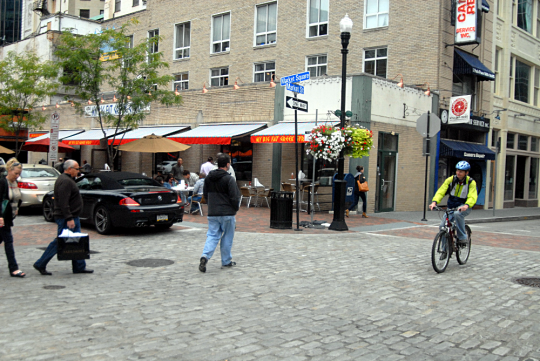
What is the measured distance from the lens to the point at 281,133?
1756 centimetres

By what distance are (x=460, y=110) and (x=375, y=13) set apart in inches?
227

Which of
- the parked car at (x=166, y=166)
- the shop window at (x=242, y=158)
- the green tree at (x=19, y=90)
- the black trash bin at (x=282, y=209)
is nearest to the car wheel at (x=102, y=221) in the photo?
the black trash bin at (x=282, y=209)

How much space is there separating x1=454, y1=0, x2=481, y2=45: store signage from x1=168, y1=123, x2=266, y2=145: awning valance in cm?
886

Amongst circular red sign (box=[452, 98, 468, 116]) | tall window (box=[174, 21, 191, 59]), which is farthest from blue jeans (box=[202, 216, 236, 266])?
tall window (box=[174, 21, 191, 59])

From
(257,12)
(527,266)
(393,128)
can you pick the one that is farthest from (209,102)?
(527,266)

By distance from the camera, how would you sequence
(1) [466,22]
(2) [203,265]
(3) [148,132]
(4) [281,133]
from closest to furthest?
(2) [203,265], (4) [281,133], (1) [466,22], (3) [148,132]

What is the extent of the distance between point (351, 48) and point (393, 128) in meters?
5.66

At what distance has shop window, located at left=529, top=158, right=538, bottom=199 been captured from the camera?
28.3 meters

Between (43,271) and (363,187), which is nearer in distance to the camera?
(43,271)

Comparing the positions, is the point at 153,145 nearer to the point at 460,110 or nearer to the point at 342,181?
the point at 342,181

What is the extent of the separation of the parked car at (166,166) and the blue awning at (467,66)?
1355 centimetres

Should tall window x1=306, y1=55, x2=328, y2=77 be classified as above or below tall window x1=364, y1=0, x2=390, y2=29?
below

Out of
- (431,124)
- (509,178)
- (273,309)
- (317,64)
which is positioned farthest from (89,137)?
(509,178)

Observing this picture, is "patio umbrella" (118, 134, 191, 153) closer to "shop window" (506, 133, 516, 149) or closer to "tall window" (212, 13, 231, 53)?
"tall window" (212, 13, 231, 53)
